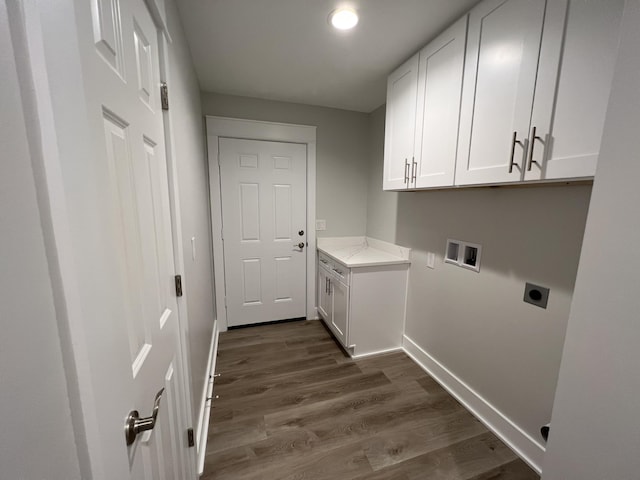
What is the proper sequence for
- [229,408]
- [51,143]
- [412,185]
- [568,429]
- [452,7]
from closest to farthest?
[51,143], [568,429], [452,7], [229,408], [412,185]

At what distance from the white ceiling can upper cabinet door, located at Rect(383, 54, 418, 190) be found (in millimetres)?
113

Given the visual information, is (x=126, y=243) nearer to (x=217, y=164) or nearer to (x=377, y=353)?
(x=217, y=164)

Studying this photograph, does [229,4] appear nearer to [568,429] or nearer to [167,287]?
[167,287]

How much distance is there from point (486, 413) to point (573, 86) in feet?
5.96

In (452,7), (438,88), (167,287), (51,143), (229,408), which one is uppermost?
(452,7)

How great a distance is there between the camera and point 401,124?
1948 millimetres

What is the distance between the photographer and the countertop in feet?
7.40

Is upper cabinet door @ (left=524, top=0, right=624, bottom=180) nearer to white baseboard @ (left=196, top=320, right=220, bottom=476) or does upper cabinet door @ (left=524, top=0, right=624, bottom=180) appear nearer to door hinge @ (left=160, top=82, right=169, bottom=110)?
door hinge @ (left=160, top=82, right=169, bottom=110)

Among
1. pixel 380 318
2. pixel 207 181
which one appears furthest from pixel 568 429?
pixel 207 181

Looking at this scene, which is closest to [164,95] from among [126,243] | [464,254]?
[126,243]

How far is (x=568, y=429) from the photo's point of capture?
71cm

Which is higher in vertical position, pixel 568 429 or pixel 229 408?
pixel 568 429

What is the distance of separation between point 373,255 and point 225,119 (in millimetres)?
1932

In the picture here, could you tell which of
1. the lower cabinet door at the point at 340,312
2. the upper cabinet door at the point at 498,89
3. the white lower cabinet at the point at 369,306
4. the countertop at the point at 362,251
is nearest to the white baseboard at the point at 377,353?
the white lower cabinet at the point at 369,306
